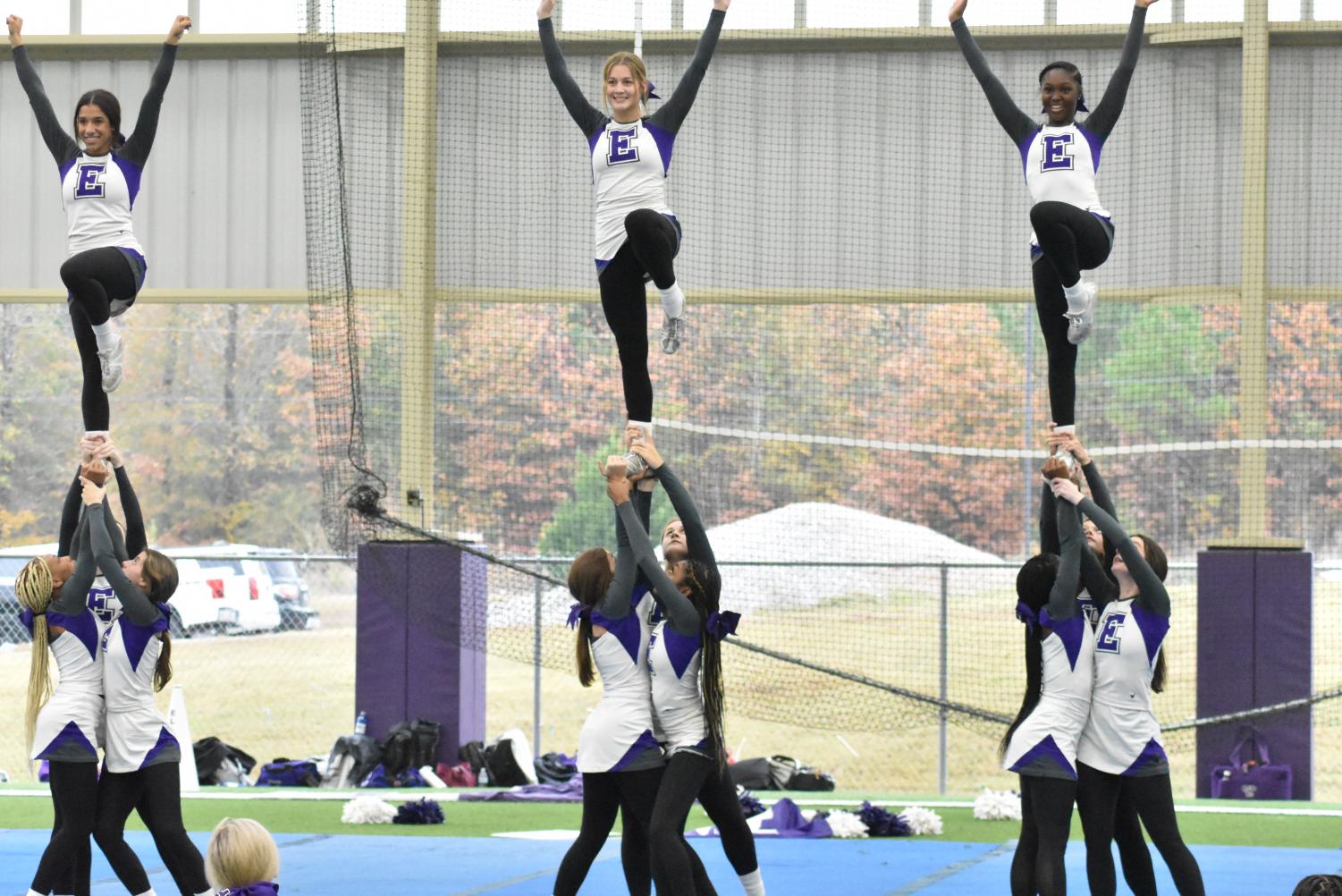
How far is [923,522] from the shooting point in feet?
61.6

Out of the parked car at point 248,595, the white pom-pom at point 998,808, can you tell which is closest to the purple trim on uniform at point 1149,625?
the white pom-pom at point 998,808

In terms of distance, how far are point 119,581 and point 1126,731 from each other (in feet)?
11.0

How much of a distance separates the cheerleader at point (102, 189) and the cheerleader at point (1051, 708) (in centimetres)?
341

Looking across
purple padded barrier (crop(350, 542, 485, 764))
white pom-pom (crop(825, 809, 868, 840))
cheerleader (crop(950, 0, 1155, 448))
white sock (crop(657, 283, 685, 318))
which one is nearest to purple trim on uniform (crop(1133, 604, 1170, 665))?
cheerleader (crop(950, 0, 1155, 448))

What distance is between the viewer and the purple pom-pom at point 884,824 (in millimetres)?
8852

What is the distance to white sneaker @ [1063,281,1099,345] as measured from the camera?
6035 mm

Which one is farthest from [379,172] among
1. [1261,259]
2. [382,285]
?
[1261,259]

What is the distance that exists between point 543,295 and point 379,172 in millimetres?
1454

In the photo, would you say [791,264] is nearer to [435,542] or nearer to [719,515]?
[435,542]

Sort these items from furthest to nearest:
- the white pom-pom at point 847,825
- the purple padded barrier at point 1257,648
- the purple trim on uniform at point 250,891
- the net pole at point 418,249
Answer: the net pole at point 418,249, the purple padded barrier at point 1257,648, the white pom-pom at point 847,825, the purple trim on uniform at point 250,891

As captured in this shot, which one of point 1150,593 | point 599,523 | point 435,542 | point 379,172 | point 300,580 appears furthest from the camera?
point 300,580

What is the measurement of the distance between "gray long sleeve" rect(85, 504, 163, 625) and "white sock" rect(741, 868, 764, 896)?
2.20 meters

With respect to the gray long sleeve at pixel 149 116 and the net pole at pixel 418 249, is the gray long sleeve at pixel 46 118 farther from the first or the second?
the net pole at pixel 418 249

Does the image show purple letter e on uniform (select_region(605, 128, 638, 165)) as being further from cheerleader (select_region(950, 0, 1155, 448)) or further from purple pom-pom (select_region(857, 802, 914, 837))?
purple pom-pom (select_region(857, 802, 914, 837))
